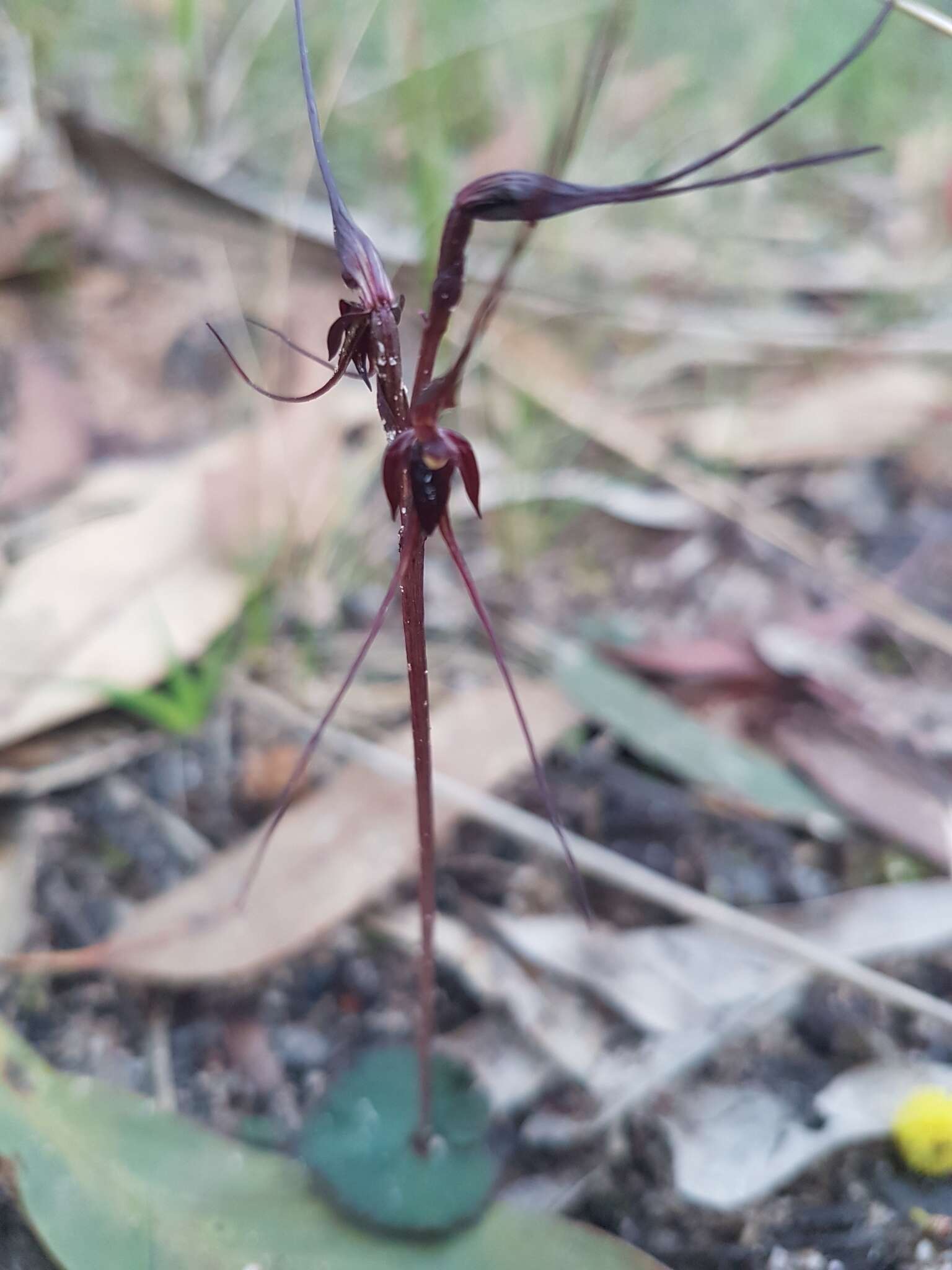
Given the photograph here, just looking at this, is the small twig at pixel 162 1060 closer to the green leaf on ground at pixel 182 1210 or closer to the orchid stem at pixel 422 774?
the green leaf on ground at pixel 182 1210

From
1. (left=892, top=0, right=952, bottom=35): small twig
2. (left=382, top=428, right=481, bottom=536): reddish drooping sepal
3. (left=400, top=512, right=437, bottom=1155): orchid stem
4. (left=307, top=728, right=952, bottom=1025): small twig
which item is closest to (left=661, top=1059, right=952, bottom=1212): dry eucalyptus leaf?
(left=307, top=728, right=952, bottom=1025): small twig

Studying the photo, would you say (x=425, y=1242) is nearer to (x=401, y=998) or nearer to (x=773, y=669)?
(x=401, y=998)

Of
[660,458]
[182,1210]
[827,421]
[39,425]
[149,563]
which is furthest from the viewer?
[827,421]

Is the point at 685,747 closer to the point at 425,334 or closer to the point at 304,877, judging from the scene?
the point at 304,877

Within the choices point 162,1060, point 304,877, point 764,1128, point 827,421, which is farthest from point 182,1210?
point 827,421

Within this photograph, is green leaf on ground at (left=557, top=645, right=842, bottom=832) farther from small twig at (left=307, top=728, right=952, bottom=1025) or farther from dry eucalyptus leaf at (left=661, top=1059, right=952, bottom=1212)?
dry eucalyptus leaf at (left=661, top=1059, right=952, bottom=1212)

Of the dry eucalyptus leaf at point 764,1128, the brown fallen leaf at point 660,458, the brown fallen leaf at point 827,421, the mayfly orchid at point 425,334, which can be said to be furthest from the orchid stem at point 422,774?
the brown fallen leaf at point 827,421
